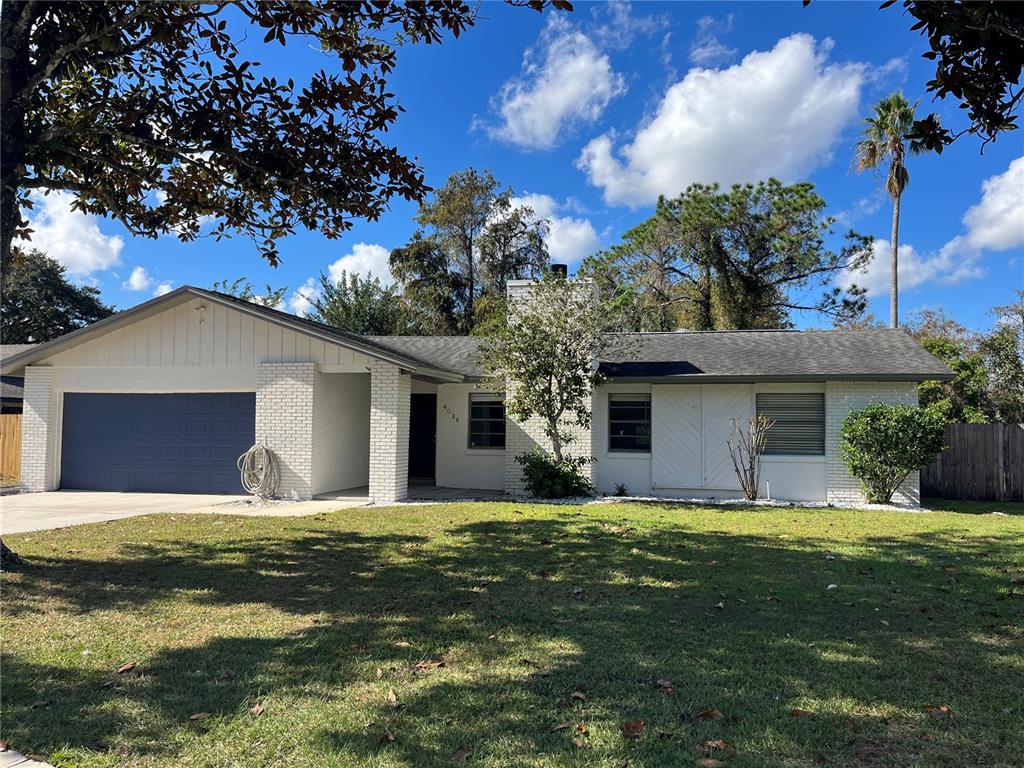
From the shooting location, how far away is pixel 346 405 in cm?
1456

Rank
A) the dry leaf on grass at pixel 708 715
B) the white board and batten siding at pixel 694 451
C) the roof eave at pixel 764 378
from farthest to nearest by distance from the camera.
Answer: the white board and batten siding at pixel 694 451
the roof eave at pixel 764 378
the dry leaf on grass at pixel 708 715

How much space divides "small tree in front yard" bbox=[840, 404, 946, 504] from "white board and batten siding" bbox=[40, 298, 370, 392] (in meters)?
9.80

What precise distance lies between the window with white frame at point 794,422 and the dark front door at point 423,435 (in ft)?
26.2

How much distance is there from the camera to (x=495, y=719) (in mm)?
3381

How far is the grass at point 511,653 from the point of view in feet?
10.4

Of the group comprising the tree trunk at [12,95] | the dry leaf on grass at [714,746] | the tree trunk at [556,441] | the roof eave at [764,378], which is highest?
the tree trunk at [12,95]

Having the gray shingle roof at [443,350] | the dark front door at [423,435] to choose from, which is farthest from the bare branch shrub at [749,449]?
the dark front door at [423,435]

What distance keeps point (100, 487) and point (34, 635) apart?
37.0ft

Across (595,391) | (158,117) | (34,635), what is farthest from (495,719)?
(595,391)

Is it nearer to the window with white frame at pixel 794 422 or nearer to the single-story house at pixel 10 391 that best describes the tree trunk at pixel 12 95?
the window with white frame at pixel 794 422

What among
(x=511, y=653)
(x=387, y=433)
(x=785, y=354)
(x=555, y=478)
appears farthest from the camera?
(x=785, y=354)

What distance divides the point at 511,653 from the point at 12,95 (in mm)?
7437

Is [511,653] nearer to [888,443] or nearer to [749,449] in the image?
[749,449]

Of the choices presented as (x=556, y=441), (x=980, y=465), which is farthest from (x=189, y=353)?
(x=980, y=465)
